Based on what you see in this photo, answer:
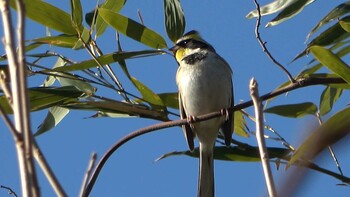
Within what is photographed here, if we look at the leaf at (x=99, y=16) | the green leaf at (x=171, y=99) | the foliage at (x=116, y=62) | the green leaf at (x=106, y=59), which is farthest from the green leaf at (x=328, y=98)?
the leaf at (x=99, y=16)

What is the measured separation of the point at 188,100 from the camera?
3.43 meters

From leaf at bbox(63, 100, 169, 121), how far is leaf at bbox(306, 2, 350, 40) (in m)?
0.60

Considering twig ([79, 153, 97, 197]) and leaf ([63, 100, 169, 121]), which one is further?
leaf ([63, 100, 169, 121])

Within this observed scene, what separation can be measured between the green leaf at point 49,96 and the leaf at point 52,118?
11 cm

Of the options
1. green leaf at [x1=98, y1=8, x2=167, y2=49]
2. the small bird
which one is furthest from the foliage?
the small bird

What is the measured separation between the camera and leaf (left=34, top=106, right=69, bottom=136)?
268 centimetres

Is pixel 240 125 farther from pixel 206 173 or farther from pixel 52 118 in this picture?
pixel 52 118

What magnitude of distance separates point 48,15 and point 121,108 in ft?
1.48

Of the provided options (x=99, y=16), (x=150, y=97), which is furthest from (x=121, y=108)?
(x=99, y=16)

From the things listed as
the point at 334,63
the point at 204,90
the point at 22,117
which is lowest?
the point at 22,117

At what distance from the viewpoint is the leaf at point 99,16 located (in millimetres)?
2721

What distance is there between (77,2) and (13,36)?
5.93 ft

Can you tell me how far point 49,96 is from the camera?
101 inches

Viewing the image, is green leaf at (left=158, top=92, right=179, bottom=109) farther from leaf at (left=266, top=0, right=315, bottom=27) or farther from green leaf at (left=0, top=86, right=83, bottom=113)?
leaf at (left=266, top=0, right=315, bottom=27)
